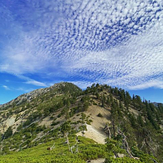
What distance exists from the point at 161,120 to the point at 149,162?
81.9 meters

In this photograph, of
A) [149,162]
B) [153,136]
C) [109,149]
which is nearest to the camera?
[149,162]

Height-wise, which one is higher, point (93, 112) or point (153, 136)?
point (93, 112)

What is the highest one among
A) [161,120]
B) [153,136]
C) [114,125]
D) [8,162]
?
[161,120]

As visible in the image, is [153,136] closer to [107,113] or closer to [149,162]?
[149,162]

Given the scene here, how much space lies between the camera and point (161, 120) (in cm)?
7831

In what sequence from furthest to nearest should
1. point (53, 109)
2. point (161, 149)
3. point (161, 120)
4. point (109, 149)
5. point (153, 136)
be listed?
point (53, 109) < point (161, 120) < point (153, 136) < point (161, 149) < point (109, 149)

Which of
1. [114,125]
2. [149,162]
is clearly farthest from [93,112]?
[149,162]

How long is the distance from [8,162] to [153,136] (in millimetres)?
36230

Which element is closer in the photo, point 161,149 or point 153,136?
point 161,149

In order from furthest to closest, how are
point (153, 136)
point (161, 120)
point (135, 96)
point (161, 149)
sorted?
point (135, 96) < point (161, 120) < point (153, 136) < point (161, 149)

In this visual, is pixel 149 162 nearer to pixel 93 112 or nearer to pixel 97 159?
pixel 97 159

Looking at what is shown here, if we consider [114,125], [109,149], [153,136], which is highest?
[114,125]

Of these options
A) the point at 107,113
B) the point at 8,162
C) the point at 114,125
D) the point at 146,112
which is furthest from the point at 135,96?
the point at 8,162

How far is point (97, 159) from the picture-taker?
1605 cm
